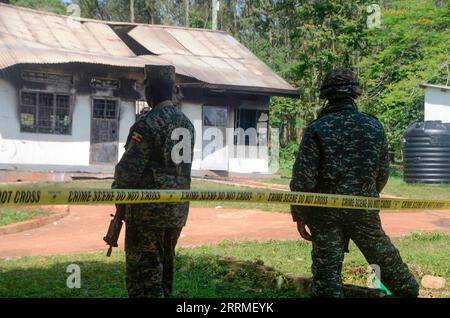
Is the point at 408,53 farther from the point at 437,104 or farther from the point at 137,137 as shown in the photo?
the point at 137,137

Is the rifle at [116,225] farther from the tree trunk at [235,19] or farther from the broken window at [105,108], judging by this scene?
the tree trunk at [235,19]

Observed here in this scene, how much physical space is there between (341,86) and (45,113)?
14.0 m

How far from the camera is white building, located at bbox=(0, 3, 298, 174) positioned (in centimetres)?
1603

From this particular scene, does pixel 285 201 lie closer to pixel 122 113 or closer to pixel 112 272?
pixel 112 272

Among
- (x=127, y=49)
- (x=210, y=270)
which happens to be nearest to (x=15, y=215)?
(x=210, y=270)

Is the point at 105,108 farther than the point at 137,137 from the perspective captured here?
Yes

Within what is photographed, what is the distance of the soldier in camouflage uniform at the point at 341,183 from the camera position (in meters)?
3.75

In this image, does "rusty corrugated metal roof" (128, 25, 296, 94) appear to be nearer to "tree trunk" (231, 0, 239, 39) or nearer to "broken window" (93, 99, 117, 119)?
"broken window" (93, 99, 117, 119)

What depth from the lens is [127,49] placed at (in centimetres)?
1869

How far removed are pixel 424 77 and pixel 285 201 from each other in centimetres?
1281

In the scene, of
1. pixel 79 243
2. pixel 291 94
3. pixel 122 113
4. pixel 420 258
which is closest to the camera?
pixel 420 258

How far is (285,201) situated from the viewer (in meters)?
3.69

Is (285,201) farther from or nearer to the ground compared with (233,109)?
nearer to the ground
